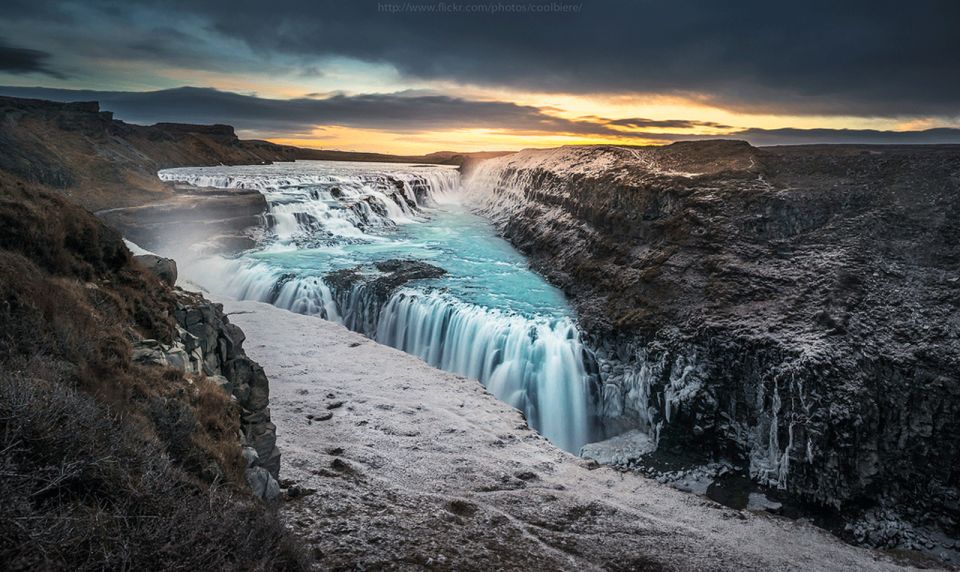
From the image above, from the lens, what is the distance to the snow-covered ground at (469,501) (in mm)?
6984

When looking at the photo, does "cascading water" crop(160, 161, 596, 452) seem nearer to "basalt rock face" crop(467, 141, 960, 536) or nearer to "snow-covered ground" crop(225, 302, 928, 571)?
"basalt rock face" crop(467, 141, 960, 536)

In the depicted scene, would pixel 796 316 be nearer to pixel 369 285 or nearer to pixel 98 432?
pixel 98 432

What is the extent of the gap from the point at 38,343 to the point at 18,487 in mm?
2694

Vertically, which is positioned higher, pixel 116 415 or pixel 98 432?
pixel 98 432

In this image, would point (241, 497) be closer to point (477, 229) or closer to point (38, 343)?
point (38, 343)

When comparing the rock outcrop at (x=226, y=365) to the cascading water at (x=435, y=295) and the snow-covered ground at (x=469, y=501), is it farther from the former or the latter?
the cascading water at (x=435, y=295)

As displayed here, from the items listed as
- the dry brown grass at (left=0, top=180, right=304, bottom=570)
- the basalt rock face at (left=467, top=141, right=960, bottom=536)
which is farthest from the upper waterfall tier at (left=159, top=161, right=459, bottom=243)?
the dry brown grass at (left=0, top=180, right=304, bottom=570)

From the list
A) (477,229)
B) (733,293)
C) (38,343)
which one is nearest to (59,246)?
(38,343)

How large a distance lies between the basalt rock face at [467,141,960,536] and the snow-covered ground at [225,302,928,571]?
2163 mm

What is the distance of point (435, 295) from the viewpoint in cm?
1997

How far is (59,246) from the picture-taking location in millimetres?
7531

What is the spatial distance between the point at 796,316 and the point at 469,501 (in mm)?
9884

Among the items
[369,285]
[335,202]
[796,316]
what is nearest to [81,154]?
[335,202]

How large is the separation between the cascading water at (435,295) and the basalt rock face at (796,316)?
1.36m
